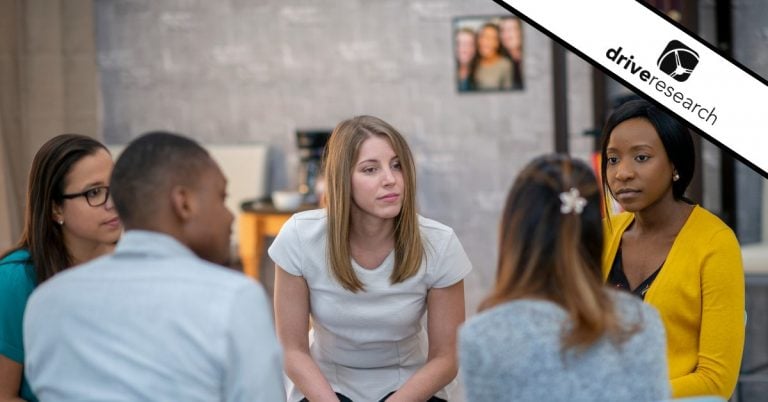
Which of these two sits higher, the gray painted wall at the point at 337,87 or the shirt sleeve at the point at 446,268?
the gray painted wall at the point at 337,87

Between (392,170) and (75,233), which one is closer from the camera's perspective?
(75,233)

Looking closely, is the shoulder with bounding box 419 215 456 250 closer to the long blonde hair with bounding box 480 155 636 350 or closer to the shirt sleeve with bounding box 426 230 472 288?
the shirt sleeve with bounding box 426 230 472 288

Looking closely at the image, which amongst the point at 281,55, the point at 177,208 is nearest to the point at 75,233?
the point at 177,208

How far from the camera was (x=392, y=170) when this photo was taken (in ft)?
8.14

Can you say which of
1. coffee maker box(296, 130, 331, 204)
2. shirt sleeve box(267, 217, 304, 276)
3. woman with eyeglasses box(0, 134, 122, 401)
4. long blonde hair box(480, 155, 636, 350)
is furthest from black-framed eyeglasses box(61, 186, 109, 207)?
coffee maker box(296, 130, 331, 204)

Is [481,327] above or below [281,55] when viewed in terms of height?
below

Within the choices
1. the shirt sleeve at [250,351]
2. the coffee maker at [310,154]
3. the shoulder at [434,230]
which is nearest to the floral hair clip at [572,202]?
the shirt sleeve at [250,351]

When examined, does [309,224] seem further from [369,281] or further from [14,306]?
[14,306]

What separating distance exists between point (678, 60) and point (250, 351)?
1347mm

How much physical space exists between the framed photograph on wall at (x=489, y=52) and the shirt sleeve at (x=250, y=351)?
14.5 ft

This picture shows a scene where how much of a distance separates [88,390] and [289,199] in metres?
4.10

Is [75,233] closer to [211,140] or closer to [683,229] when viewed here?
[683,229]

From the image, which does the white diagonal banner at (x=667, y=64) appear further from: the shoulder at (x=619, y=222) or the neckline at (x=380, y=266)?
the neckline at (x=380, y=266)

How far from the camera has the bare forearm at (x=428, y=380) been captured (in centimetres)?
243
